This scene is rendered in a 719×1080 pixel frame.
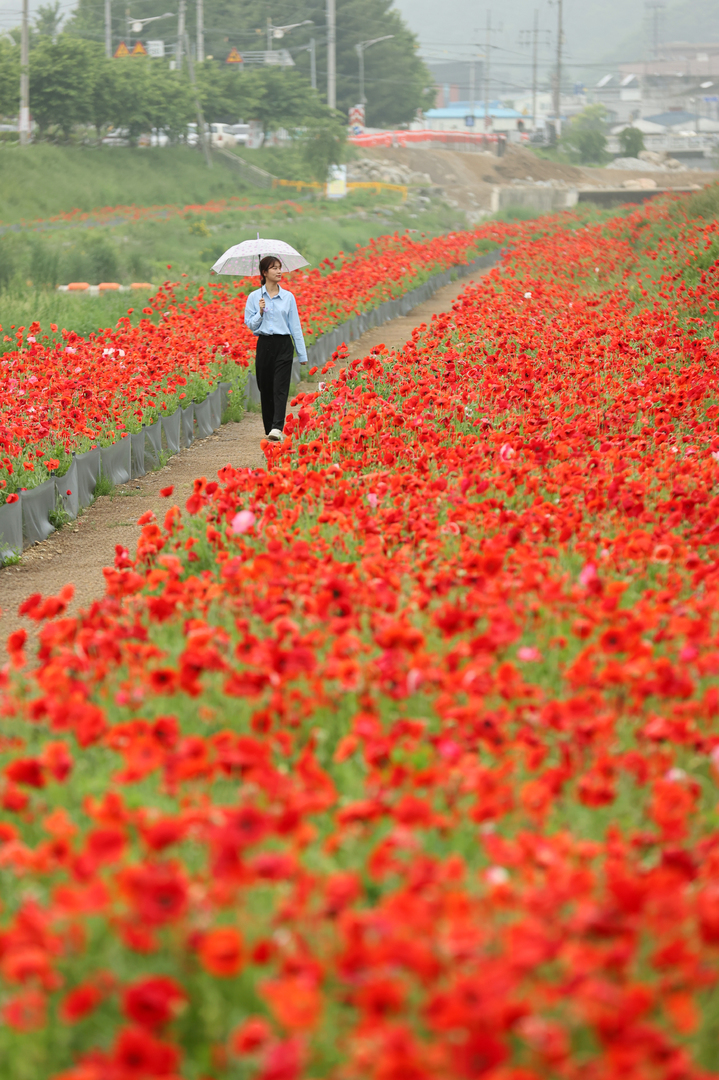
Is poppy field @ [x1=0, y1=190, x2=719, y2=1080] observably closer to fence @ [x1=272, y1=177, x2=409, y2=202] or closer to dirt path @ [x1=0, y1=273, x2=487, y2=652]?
dirt path @ [x1=0, y1=273, x2=487, y2=652]

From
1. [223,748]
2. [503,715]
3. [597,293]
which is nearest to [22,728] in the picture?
[223,748]

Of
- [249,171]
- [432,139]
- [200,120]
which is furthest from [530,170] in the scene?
[200,120]

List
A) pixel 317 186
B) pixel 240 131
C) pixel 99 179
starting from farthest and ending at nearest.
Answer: pixel 240 131 → pixel 317 186 → pixel 99 179

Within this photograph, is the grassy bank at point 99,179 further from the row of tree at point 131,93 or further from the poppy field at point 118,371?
the poppy field at point 118,371

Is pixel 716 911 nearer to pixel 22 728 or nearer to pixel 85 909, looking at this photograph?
pixel 85 909

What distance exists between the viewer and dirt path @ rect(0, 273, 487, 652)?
7312 mm

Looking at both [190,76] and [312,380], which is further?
[190,76]

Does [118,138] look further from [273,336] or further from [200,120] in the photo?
[273,336]

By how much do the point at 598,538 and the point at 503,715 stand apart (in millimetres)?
2181

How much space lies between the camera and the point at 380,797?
2.78 m

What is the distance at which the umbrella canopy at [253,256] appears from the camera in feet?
37.8

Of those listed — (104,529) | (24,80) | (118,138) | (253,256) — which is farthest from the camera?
(118,138)

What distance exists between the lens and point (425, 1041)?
226 centimetres

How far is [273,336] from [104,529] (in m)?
2.66
